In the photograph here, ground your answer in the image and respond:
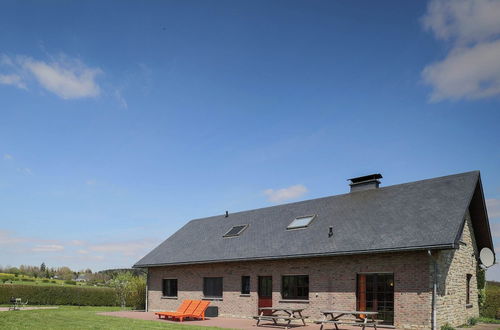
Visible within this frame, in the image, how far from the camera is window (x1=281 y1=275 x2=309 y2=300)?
18922 mm

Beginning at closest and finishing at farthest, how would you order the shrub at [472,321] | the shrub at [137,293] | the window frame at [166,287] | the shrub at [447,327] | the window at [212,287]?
1. the shrub at [447,327]
2. the shrub at [472,321]
3. the window at [212,287]
4. the window frame at [166,287]
5. the shrub at [137,293]

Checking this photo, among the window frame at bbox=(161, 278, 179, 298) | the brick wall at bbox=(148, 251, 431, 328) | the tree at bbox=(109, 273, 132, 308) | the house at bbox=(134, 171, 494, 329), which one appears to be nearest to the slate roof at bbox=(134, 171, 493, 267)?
the house at bbox=(134, 171, 494, 329)

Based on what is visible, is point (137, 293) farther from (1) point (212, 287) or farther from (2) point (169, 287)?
(1) point (212, 287)

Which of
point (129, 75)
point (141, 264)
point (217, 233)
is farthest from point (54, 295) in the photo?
point (129, 75)

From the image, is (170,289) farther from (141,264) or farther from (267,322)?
(267,322)

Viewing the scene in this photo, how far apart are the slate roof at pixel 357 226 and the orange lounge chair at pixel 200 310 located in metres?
2.23

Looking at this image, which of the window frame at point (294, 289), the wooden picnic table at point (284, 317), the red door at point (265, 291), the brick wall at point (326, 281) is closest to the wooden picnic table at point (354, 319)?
the brick wall at point (326, 281)

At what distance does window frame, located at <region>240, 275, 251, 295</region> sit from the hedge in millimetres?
14340

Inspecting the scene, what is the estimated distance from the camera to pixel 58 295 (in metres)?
33.7

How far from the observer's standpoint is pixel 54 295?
33.6m

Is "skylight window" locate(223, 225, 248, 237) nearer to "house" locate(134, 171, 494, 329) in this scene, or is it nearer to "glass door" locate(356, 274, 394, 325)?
"house" locate(134, 171, 494, 329)

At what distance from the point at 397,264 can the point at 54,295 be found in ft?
89.0

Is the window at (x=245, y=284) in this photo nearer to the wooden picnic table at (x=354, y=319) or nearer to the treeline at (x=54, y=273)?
the wooden picnic table at (x=354, y=319)

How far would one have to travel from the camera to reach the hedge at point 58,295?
32.5 meters
